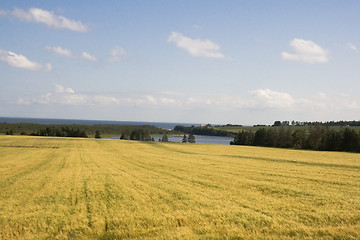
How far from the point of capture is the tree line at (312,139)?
8419 centimetres

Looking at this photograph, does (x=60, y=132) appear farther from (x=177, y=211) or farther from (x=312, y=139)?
(x=177, y=211)

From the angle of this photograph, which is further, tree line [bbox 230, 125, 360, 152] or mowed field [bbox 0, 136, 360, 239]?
tree line [bbox 230, 125, 360, 152]

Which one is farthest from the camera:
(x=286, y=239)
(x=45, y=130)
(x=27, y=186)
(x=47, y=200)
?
(x=45, y=130)

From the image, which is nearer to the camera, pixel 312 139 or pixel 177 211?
pixel 177 211

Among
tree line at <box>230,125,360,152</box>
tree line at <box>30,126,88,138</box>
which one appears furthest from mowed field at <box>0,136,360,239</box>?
tree line at <box>30,126,88,138</box>

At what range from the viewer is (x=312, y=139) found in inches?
3780

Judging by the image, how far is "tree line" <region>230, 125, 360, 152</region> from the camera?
84188 mm

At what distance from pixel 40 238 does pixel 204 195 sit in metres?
8.23

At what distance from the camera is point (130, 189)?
16.4m

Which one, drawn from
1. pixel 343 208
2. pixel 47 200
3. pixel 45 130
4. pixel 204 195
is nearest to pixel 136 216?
pixel 204 195

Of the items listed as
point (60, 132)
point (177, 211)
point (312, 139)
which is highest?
point (312, 139)

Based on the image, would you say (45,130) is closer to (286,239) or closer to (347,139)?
(347,139)

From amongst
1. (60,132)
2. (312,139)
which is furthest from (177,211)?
(60,132)

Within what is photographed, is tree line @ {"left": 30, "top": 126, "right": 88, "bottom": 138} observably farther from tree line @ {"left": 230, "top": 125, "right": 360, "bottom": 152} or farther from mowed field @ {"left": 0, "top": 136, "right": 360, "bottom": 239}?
mowed field @ {"left": 0, "top": 136, "right": 360, "bottom": 239}
